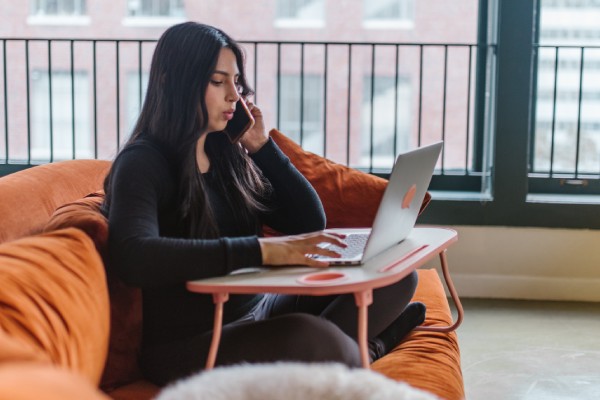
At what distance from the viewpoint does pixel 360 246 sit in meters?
2.07

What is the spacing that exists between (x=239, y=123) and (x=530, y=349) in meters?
1.66

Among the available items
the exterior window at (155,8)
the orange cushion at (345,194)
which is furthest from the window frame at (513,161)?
the exterior window at (155,8)

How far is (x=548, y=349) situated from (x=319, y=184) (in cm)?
112

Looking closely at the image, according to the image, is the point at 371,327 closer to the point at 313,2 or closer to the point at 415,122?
the point at 313,2

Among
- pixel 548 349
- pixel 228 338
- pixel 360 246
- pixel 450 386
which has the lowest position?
pixel 548 349

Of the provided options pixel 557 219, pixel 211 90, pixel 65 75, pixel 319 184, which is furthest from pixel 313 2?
pixel 211 90

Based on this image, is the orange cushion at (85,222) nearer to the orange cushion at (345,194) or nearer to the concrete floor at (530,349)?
the orange cushion at (345,194)

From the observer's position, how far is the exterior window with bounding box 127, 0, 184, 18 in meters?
6.66

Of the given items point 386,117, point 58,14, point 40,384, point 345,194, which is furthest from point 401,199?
point 58,14

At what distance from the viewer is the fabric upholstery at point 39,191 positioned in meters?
2.07

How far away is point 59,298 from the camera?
1.48 meters

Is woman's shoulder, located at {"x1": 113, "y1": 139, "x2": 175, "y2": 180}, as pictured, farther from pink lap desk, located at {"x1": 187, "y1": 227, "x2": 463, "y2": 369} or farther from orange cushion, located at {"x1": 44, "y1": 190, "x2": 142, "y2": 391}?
pink lap desk, located at {"x1": 187, "y1": 227, "x2": 463, "y2": 369}

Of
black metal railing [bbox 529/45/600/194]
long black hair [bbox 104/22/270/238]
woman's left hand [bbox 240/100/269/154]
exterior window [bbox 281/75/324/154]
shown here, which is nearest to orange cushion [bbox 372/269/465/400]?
long black hair [bbox 104/22/270/238]

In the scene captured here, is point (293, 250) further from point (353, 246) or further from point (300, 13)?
point (300, 13)
